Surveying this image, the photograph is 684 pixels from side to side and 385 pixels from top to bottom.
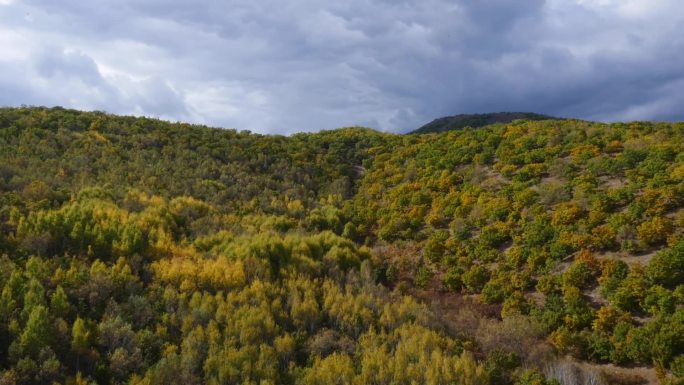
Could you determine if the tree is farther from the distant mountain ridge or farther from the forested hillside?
the distant mountain ridge

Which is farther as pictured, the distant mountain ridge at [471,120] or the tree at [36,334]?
the distant mountain ridge at [471,120]

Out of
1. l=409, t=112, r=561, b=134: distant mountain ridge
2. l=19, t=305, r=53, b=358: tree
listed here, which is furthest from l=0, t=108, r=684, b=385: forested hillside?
l=409, t=112, r=561, b=134: distant mountain ridge

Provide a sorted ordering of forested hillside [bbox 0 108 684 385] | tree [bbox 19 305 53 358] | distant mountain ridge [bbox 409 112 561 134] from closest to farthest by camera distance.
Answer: tree [bbox 19 305 53 358]
forested hillside [bbox 0 108 684 385]
distant mountain ridge [bbox 409 112 561 134]

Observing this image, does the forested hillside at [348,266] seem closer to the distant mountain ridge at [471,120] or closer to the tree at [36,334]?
the tree at [36,334]

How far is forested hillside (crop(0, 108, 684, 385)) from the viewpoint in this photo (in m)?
10.5

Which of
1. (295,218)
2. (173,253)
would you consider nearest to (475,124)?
(295,218)

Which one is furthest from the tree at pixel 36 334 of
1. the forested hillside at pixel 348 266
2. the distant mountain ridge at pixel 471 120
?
the distant mountain ridge at pixel 471 120

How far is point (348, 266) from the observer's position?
56.4 feet

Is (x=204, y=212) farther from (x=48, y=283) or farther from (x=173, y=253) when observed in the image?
(x=48, y=283)

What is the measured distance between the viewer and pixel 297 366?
35.7 ft

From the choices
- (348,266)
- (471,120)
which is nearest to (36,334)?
(348,266)

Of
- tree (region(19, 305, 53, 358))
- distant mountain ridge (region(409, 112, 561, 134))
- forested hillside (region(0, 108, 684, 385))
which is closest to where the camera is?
tree (region(19, 305, 53, 358))

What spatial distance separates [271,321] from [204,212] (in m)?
9.91

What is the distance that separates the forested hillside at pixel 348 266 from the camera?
10.5 meters
